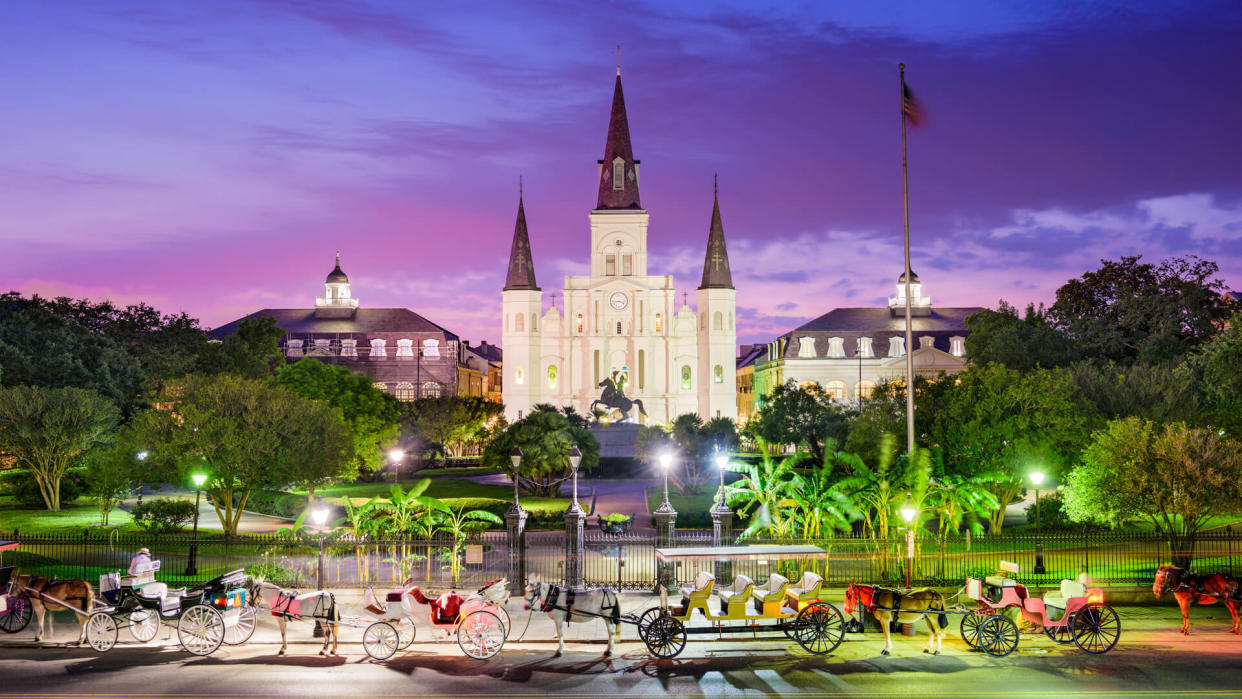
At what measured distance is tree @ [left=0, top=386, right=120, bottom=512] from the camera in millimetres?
36688

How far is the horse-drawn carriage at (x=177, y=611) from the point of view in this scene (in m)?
14.5

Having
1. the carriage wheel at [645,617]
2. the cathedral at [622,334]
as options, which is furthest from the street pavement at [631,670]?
the cathedral at [622,334]

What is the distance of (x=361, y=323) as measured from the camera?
102688mm

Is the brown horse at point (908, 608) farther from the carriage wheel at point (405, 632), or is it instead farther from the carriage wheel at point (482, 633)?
the carriage wheel at point (405, 632)

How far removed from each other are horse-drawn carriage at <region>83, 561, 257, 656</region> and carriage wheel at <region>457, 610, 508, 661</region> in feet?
12.4

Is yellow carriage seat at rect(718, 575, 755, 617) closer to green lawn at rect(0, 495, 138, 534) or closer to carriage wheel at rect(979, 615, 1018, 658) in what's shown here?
carriage wheel at rect(979, 615, 1018, 658)

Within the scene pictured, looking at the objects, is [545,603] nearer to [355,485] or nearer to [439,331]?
[355,485]

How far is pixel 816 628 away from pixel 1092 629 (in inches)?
173

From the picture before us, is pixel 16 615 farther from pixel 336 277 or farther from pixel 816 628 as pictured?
pixel 336 277

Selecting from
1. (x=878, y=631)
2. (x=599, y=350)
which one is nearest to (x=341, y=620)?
(x=878, y=631)

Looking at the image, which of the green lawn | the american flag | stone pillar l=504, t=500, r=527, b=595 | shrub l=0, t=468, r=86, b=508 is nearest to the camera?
stone pillar l=504, t=500, r=527, b=595

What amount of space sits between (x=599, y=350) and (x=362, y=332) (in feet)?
89.4

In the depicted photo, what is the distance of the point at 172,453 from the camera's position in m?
27.3

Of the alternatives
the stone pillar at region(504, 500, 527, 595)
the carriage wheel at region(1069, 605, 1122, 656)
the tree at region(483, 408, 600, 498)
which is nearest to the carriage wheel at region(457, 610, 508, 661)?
the stone pillar at region(504, 500, 527, 595)
